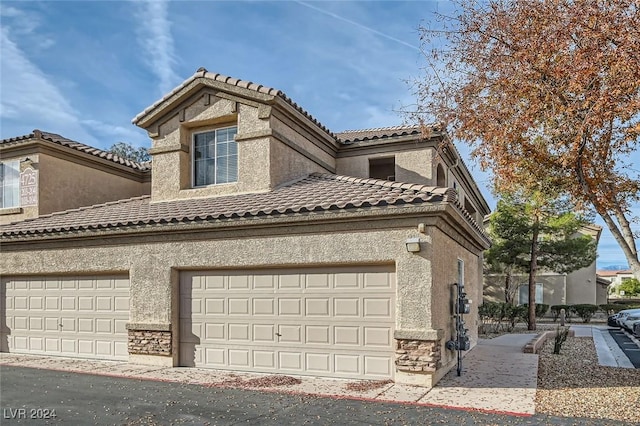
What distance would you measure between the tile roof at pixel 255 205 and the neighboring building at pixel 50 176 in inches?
61.3

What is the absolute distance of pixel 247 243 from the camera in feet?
37.7

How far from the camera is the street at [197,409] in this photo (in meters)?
7.66

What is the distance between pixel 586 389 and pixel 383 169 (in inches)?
409

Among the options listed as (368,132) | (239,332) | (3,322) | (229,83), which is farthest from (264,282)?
(368,132)

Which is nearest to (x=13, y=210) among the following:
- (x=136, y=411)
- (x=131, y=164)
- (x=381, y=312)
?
(x=131, y=164)

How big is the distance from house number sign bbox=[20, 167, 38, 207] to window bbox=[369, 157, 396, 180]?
35.7 feet

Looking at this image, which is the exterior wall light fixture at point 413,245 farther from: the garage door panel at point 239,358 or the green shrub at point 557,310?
the green shrub at point 557,310

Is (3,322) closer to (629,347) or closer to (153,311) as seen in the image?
(153,311)

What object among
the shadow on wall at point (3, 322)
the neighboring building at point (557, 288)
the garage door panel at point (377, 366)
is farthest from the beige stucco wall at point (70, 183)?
the neighboring building at point (557, 288)

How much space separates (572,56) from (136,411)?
9.38 m

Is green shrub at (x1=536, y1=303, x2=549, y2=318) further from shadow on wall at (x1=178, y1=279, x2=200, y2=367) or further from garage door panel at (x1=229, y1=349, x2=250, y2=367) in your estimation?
shadow on wall at (x1=178, y1=279, x2=200, y2=367)

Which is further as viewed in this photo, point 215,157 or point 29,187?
point 29,187

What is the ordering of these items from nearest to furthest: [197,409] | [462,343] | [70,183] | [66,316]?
[197,409]
[462,343]
[66,316]
[70,183]

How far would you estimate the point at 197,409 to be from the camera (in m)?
8.34
